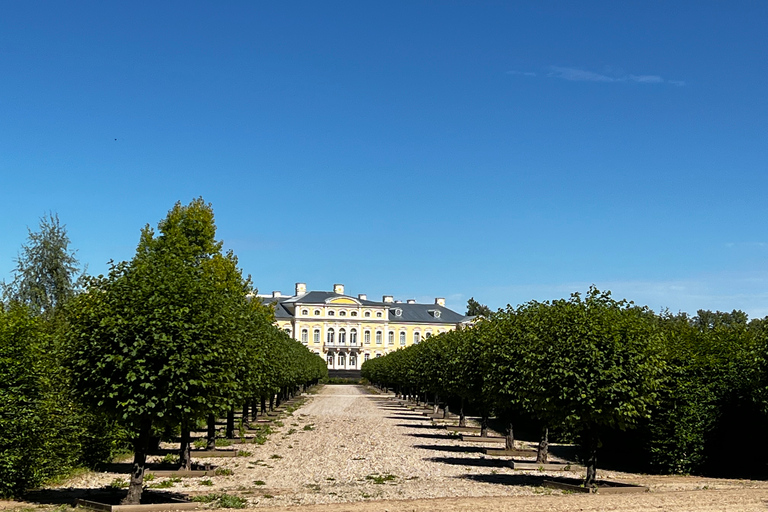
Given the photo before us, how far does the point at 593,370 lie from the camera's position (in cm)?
1861

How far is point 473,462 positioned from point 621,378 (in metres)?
8.77

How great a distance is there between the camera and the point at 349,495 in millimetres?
17688

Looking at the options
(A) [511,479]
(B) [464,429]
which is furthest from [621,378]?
(B) [464,429]

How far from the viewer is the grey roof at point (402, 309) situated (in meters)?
136

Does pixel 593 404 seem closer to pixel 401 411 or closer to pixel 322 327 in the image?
pixel 401 411

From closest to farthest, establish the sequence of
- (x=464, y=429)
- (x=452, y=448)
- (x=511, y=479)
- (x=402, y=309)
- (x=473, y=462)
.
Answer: (x=511, y=479) → (x=473, y=462) → (x=452, y=448) → (x=464, y=429) → (x=402, y=309)

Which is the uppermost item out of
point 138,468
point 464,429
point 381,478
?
point 138,468

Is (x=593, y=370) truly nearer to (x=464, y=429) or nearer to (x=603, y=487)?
(x=603, y=487)

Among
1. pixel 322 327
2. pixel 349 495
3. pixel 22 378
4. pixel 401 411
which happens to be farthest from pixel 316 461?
pixel 322 327

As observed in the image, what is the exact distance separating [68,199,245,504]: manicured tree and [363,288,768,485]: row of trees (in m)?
8.02

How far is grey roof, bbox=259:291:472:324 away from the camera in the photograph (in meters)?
136

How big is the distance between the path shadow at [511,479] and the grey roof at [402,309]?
112727 millimetres

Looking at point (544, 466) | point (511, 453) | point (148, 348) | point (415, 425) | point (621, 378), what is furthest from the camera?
point (415, 425)

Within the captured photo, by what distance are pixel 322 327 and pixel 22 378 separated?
119 meters
